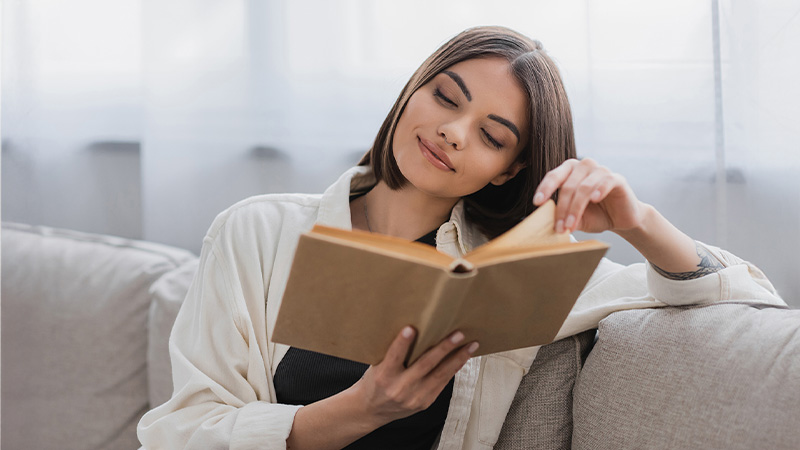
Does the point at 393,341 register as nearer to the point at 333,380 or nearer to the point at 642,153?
the point at 333,380

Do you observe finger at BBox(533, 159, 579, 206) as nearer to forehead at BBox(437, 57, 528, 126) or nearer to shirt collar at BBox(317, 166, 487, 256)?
forehead at BBox(437, 57, 528, 126)

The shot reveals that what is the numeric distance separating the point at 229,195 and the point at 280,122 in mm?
240

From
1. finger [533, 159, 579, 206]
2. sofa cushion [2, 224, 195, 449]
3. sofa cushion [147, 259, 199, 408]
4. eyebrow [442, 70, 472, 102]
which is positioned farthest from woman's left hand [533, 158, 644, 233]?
sofa cushion [2, 224, 195, 449]

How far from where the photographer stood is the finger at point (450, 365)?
797mm

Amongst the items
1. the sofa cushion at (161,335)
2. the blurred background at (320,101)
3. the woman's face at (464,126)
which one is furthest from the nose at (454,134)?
the sofa cushion at (161,335)

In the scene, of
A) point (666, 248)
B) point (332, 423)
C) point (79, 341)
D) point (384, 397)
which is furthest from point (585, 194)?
point (79, 341)

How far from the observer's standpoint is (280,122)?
6.03ft

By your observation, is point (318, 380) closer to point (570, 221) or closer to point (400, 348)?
point (400, 348)

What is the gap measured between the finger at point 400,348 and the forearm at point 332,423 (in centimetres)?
13

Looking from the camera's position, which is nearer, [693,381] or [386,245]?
[386,245]

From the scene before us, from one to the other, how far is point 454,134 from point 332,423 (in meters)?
0.43

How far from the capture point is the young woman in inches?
39.5

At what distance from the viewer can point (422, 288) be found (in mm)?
675

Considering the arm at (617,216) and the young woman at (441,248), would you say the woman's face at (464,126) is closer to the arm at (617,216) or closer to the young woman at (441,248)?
the young woman at (441,248)
